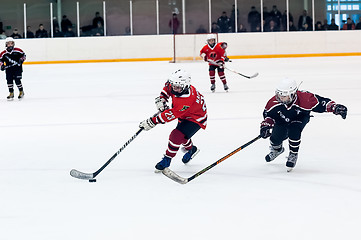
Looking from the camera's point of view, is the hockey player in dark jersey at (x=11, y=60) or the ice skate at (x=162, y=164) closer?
the ice skate at (x=162, y=164)

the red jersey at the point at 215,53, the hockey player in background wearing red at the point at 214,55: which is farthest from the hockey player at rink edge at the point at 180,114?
the red jersey at the point at 215,53

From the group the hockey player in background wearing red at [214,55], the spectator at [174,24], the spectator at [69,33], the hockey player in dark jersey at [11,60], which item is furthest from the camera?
the spectator at [174,24]

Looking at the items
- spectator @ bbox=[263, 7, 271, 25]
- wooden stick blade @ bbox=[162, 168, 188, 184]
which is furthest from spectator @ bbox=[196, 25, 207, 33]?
wooden stick blade @ bbox=[162, 168, 188, 184]

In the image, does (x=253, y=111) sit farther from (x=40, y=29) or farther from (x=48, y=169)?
(x=40, y=29)

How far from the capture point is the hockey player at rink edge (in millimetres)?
3629

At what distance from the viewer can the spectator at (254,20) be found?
16844 millimetres

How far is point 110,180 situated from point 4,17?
1433 centimetres

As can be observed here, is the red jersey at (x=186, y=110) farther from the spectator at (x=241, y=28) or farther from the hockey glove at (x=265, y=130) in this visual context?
the spectator at (x=241, y=28)

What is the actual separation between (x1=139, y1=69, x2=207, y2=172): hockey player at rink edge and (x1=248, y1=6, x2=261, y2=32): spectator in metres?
13.3

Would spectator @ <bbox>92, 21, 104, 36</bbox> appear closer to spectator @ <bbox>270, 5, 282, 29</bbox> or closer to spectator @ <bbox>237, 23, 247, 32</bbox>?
spectator @ <bbox>237, 23, 247, 32</bbox>

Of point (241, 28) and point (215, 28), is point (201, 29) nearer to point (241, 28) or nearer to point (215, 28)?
point (215, 28)

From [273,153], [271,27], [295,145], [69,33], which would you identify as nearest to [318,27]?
[271,27]

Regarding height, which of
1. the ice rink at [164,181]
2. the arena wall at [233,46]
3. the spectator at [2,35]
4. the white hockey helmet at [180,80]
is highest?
the spectator at [2,35]

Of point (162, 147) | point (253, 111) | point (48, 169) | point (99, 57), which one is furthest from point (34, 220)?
point (99, 57)
